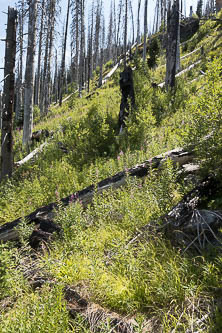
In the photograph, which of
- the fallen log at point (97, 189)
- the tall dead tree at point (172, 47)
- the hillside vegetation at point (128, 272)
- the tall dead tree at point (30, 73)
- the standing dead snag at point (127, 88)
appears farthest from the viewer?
the tall dead tree at point (30, 73)

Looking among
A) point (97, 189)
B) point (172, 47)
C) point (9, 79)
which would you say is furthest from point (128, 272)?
point (172, 47)

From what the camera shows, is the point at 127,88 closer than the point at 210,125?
No

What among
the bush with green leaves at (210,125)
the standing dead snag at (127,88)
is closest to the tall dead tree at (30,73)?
the standing dead snag at (127,88)

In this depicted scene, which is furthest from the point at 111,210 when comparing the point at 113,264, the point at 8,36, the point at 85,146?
the point at 8,36

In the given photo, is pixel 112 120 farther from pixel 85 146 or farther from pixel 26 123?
pixel 26 123

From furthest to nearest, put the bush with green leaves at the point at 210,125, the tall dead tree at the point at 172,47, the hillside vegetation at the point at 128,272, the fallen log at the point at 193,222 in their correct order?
1. the tall dead tree at the point at 172,47
2. the bush with green leaves at the point at 210,125
3. the fallen log at the point at 193,222
4. the hillside vegetation at the point at 128,272

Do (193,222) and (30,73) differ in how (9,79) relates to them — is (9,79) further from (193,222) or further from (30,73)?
(193,222)

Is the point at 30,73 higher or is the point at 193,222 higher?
the point at 30,73

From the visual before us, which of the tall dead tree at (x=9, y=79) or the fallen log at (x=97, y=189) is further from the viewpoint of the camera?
the tall dead tree at (x=9, y=79)

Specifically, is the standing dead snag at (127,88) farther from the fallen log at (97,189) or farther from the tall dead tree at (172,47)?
the fallen log at (97,189)

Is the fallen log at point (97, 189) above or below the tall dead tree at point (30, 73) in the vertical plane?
below

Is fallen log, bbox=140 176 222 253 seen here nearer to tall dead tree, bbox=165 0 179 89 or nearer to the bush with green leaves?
the bush with green leaves

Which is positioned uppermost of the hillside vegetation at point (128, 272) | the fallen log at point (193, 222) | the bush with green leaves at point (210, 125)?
the bush with green leaves at point (210, 125)

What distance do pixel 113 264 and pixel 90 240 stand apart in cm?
57
